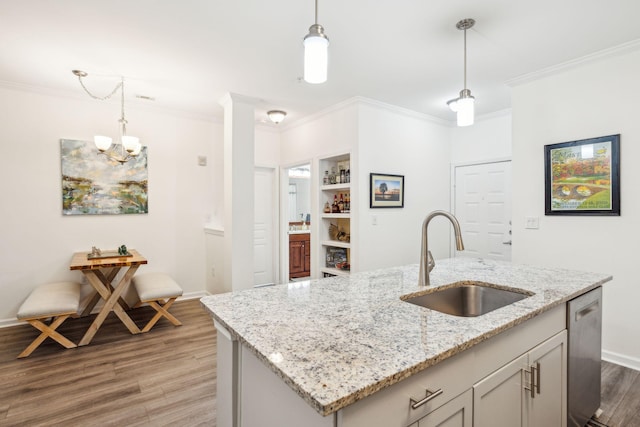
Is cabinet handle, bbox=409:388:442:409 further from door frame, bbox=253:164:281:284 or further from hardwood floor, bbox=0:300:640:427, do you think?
door frame, bbox=253:164:281:284

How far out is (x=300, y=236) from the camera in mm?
5809

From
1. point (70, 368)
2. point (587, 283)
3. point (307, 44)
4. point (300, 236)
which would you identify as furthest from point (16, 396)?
point (300, 236)

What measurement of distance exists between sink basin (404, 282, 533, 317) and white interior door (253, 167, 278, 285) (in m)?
3.61

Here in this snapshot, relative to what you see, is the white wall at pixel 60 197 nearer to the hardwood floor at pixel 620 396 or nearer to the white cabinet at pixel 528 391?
the white cabinet at pixel 528 391

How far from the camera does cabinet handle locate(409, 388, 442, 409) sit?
0.87m

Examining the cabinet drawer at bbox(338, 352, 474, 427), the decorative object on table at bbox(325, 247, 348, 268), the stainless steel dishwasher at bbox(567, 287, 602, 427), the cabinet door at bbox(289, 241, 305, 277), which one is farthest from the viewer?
the cabinet door at bbox(289, 241, 305, 277)

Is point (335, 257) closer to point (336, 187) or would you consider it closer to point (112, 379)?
point (336, 187)

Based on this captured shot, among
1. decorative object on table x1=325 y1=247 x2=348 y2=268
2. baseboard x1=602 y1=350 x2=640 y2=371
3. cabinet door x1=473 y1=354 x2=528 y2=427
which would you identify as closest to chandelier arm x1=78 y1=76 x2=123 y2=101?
decorative object on table x1=325 y1=247 x2=348 y2=268

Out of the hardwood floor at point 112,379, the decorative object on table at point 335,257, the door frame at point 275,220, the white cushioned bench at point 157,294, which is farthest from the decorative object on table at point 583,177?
the white cushioned bench at point 157,294

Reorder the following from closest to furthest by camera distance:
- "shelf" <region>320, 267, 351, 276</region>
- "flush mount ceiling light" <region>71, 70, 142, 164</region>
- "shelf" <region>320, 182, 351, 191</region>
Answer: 1. "flush mount ceiling light" <region>71, 70, 142, 164</region>
2. "shelf" <region>320, 182, 351, 191</region>
3. "shelf" <region>320, 267, 351, 276</region>

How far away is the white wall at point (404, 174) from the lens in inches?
149

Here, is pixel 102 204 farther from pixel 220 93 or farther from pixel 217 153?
pixel 220 93

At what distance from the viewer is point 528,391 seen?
4.35ft

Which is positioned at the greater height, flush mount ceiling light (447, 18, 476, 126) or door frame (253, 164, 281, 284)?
flush mount ceiling light (447, 18, 476, 126)
